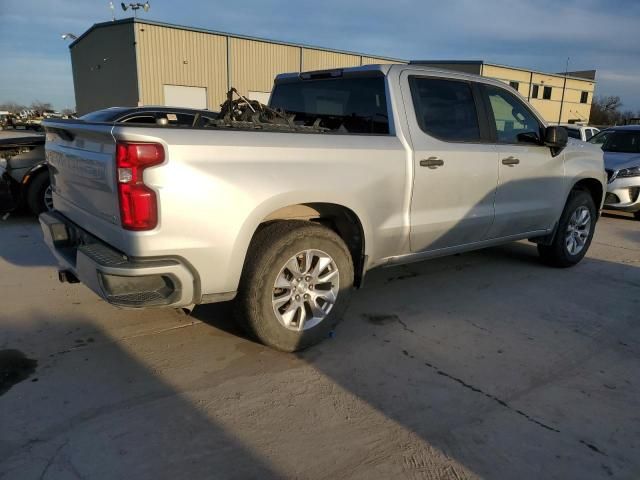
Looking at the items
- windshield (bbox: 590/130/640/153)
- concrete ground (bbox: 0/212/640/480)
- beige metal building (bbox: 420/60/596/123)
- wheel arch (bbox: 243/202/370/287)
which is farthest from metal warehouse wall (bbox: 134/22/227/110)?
wheel arch (bbox: 243/202/370/287)

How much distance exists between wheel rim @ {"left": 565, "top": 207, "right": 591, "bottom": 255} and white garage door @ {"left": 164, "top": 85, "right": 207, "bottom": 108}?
21.5m

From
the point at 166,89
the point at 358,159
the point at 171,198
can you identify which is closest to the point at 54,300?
the point at 171,198

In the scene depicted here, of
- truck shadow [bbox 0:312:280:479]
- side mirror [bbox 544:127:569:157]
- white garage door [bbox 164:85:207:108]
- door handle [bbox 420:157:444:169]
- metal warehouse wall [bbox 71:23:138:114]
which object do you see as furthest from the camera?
white garage door [bbox 164:85:207:108]

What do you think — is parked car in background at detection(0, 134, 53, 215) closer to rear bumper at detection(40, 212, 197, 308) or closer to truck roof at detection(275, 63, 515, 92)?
truck roof at detection(275, 63, 515, 92)

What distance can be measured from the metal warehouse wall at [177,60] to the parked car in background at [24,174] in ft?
55.2

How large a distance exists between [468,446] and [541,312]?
2194mm

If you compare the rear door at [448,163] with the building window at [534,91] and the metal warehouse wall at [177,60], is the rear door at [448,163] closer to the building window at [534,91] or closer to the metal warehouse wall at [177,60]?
the metal warehouse wall at [177,60]

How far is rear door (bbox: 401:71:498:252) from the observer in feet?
12.6

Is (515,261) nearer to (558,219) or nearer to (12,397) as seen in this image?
(558,219)

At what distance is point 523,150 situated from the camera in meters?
4.67

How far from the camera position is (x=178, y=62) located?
77.6 feet

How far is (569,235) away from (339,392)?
12.7 ft

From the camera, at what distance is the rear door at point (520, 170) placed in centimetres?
452

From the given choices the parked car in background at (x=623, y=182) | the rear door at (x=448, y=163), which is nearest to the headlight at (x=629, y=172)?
the parked car in background at (x=623, y=182)
